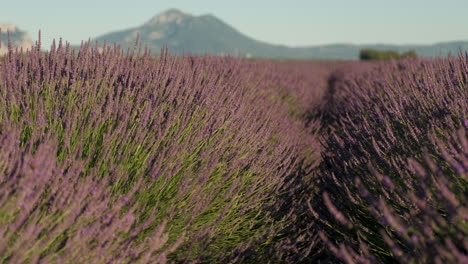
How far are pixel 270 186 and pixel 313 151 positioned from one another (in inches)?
59.8

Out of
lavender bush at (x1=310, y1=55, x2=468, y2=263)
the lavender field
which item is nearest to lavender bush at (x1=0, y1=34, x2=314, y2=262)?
the lavender field

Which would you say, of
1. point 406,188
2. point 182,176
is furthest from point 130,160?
point 406,188

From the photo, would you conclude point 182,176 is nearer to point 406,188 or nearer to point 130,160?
point 130,160

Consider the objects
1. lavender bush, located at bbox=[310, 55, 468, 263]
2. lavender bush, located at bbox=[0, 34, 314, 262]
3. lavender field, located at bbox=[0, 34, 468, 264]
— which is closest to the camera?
lavender bush, located at bbox=[310, 55, 468, 263]

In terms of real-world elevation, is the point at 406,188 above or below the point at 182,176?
above

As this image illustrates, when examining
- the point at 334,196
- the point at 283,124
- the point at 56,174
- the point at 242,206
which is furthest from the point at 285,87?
the point at 56,174

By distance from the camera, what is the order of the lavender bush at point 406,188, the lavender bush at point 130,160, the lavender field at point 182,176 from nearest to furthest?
the lavender bush at point 406,188, the lavender field at point 182,176, the lavender bush at point 130,160

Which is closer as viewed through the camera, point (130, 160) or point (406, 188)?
point (406, 188)

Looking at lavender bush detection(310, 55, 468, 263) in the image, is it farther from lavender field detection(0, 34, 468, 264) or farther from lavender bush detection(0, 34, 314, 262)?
lavender bush detection(0, 34, 314, 262)

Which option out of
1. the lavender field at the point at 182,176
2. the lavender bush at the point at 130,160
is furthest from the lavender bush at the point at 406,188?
the lavender bush at the point at 130,160

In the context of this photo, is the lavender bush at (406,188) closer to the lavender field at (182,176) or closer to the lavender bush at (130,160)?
the lavender field at (182,176)

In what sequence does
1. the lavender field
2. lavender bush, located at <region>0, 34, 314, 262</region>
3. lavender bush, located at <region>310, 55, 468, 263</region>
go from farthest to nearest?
lavender bush, located at <region>0, 34, 314, 262</region> < the lavender field < lavender bush, located at <region>310, 55, 468, 263</region>

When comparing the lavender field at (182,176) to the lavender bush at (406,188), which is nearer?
the lavender bush at (406,188)

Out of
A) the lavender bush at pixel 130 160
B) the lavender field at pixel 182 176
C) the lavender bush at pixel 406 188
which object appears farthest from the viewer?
the lavender bush at pixel 130 160
